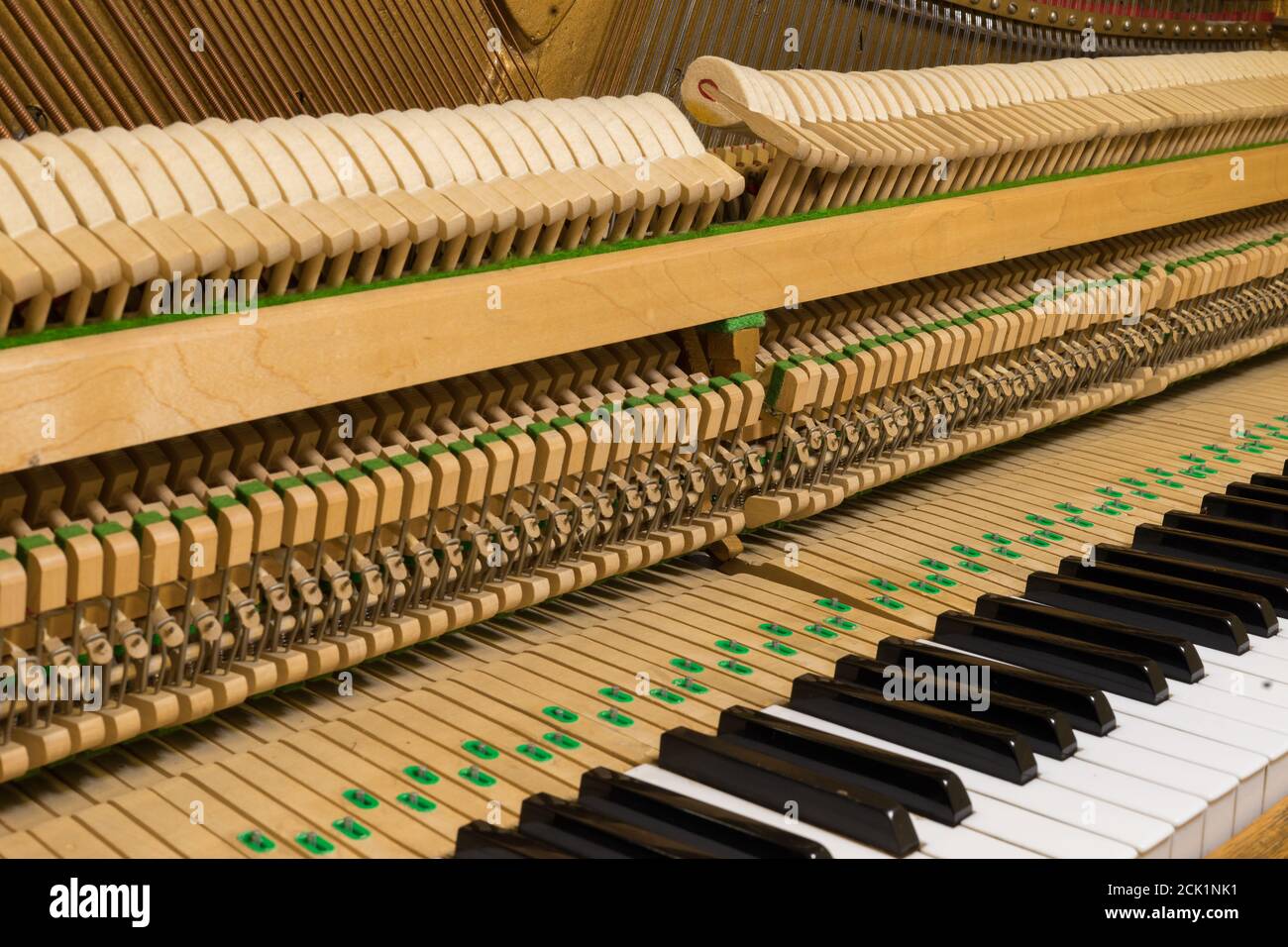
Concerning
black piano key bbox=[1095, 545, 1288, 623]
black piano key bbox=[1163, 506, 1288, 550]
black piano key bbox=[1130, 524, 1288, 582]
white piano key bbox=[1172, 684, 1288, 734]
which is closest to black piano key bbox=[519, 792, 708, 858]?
white piano key bbox=[1172, 684, 1288, 734]

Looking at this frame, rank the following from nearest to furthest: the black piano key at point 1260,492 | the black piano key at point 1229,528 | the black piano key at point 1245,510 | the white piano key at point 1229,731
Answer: the white piano key at point 1229,731
the black piano key at point 1229,528
the black piano key at point 1245,510
the black piano key at point 1260,492

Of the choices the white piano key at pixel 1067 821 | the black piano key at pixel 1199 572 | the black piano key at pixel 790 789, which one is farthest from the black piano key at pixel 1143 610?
the black piano key at pixel 790 789

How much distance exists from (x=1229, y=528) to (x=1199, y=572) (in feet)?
1.16

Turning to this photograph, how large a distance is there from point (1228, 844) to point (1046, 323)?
2.03 meters

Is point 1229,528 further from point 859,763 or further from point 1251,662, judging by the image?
point 859,763

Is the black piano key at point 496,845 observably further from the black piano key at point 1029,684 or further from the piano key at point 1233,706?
the piano key at point 1233,706

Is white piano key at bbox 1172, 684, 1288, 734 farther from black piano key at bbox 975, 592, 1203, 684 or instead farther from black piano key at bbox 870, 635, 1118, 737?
black piano key at bbox 870, 635, 1118, 737

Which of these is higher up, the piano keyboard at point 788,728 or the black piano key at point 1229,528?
the black piano key at point 1229,528

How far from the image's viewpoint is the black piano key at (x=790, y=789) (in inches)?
84.9

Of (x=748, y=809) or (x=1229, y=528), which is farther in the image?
(x=1229, y=528)

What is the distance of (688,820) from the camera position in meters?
2.15

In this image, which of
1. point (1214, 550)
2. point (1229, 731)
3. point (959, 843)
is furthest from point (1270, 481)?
point (959, 843)

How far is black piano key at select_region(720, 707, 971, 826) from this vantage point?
7.38 ft

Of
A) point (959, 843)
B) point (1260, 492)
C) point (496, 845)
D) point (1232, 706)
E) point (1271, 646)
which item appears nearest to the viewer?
point (496, 845)
